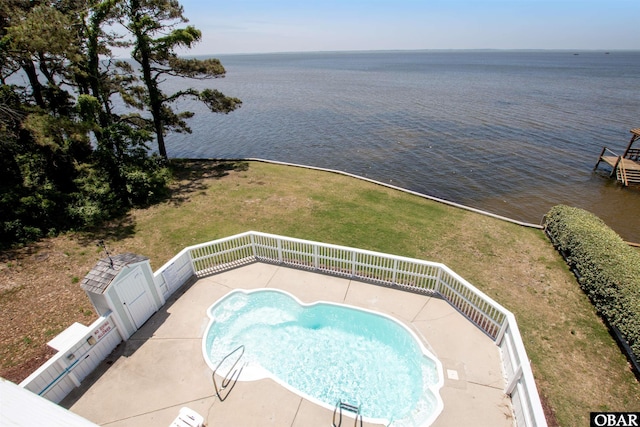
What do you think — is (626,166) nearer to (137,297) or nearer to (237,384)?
(237,384)

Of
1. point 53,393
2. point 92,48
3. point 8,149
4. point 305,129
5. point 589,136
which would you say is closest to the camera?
point 53,393

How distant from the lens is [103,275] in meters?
7.75

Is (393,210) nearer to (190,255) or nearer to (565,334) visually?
(565,334)

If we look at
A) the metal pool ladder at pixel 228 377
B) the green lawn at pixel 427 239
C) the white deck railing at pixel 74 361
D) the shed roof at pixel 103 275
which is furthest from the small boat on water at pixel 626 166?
the white deck railing at pixel 74 361

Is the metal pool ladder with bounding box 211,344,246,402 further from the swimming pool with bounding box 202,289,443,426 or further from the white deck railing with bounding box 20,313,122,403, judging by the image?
the white deck railing with bounding box 20,313,122,403

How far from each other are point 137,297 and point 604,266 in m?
14.0

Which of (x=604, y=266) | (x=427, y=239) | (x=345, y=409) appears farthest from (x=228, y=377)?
(x=604, y=266)

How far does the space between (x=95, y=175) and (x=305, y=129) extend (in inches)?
902

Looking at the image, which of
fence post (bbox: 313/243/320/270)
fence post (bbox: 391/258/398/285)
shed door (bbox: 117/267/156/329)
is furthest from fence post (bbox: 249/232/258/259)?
fence post (bbox: 391/258/398/285)

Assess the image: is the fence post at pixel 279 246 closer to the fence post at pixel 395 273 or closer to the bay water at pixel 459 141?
the fence post at pixel 395 273

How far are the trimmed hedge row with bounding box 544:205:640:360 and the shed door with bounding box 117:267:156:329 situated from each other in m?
12.8

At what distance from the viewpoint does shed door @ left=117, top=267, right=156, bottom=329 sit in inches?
322

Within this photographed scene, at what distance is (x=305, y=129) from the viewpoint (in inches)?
1398

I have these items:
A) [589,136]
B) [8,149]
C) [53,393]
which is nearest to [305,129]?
[8,149]
